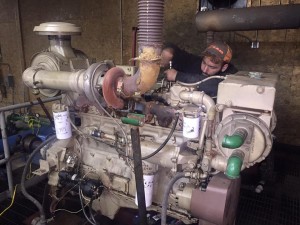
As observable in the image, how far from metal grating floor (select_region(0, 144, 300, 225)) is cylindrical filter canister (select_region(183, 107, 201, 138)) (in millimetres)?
1069

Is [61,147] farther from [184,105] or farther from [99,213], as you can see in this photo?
[184,105]

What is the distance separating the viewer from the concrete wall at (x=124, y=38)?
2799 mm

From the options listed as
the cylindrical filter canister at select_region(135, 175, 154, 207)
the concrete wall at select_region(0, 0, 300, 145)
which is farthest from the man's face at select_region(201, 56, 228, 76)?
the concrete wall at select_region(0, 0, 300, 145)

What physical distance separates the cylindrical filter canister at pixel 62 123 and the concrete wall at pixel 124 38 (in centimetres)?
213

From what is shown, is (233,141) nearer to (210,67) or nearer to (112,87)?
(112,87)

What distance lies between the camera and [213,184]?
1275mm

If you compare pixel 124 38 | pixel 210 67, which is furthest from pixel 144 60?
pixel 124 38

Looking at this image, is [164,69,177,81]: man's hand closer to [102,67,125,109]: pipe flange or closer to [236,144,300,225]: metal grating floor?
[102,67,125,109]: pipe flange

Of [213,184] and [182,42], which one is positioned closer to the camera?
[213,184]

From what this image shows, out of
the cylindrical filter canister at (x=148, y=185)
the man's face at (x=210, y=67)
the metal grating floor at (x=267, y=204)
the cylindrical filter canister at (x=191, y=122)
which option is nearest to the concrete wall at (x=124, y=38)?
the metal grating floor at (x=267, y=204)

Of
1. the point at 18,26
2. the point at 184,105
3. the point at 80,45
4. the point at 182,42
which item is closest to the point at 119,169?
the point at 184,105

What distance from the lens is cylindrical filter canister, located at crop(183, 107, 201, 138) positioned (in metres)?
1.29

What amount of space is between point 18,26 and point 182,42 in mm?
3236

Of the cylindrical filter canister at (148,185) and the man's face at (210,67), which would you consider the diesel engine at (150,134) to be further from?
the man's face at (210,67)
